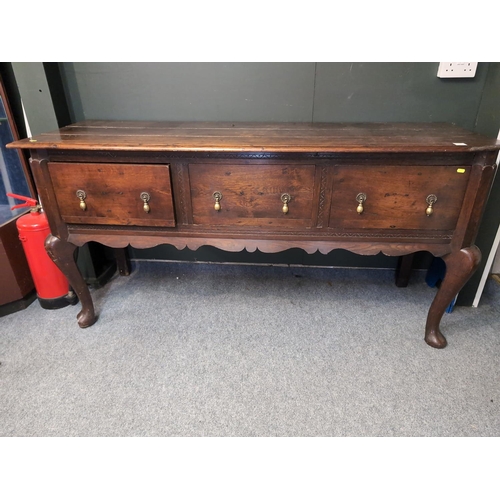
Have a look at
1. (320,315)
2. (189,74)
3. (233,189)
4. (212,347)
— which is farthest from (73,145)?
(320,315)

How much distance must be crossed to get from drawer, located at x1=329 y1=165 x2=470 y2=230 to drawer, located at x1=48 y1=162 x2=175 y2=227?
0.59 meters

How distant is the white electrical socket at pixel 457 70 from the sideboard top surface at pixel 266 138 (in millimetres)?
221

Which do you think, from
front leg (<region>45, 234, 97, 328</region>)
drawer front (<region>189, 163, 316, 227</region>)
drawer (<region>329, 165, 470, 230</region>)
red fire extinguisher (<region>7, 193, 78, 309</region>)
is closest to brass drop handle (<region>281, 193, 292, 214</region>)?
drawer front (<region>189, 163, 316, 227</region>)

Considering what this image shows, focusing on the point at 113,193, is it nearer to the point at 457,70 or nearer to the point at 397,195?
the point at 397,195

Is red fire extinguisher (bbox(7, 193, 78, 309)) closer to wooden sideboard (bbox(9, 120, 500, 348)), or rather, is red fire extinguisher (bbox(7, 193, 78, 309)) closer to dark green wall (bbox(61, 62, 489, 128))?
wooden sideboard (bbox(9, 120, 500, 348))

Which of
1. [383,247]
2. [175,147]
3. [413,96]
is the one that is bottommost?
[383,247]

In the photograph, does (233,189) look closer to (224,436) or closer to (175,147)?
(175,147)

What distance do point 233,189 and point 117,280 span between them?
103 cm

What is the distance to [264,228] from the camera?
1237 millimetres

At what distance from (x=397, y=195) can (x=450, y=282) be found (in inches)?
16.2

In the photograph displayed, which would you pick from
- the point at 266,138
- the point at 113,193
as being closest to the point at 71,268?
the point at 113,193

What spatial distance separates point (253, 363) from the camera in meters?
1.34

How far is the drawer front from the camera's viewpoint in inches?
45.1

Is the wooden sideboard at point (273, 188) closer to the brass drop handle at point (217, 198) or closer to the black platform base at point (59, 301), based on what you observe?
the brass drop handle at point (217, 198)
